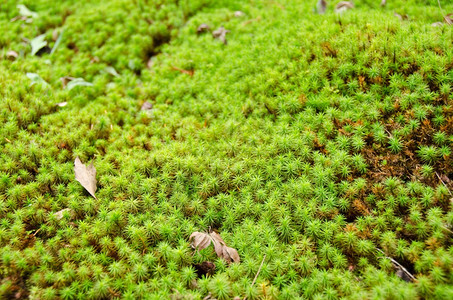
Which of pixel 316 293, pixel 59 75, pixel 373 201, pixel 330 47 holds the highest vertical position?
pixel 330 47

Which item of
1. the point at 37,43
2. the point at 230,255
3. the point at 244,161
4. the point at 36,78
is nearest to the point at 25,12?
the point at 37,43

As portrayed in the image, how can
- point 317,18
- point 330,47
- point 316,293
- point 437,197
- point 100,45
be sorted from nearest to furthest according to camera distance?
point 316,293 < point 437,197 < point 330,47 < point 317,18 < point 100,45

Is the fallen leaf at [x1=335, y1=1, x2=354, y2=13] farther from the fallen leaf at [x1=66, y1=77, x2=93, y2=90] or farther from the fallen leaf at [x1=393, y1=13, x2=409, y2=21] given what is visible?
the fallen leaf at [x1=66, y1=77, x2=93, y2=90]

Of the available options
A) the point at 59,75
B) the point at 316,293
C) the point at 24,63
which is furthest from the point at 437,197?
the point at 24,63

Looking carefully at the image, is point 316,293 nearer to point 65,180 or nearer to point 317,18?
point 65,180

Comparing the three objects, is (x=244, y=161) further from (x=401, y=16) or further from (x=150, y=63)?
(x=401, y=16)

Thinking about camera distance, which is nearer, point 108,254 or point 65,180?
point 108,254
